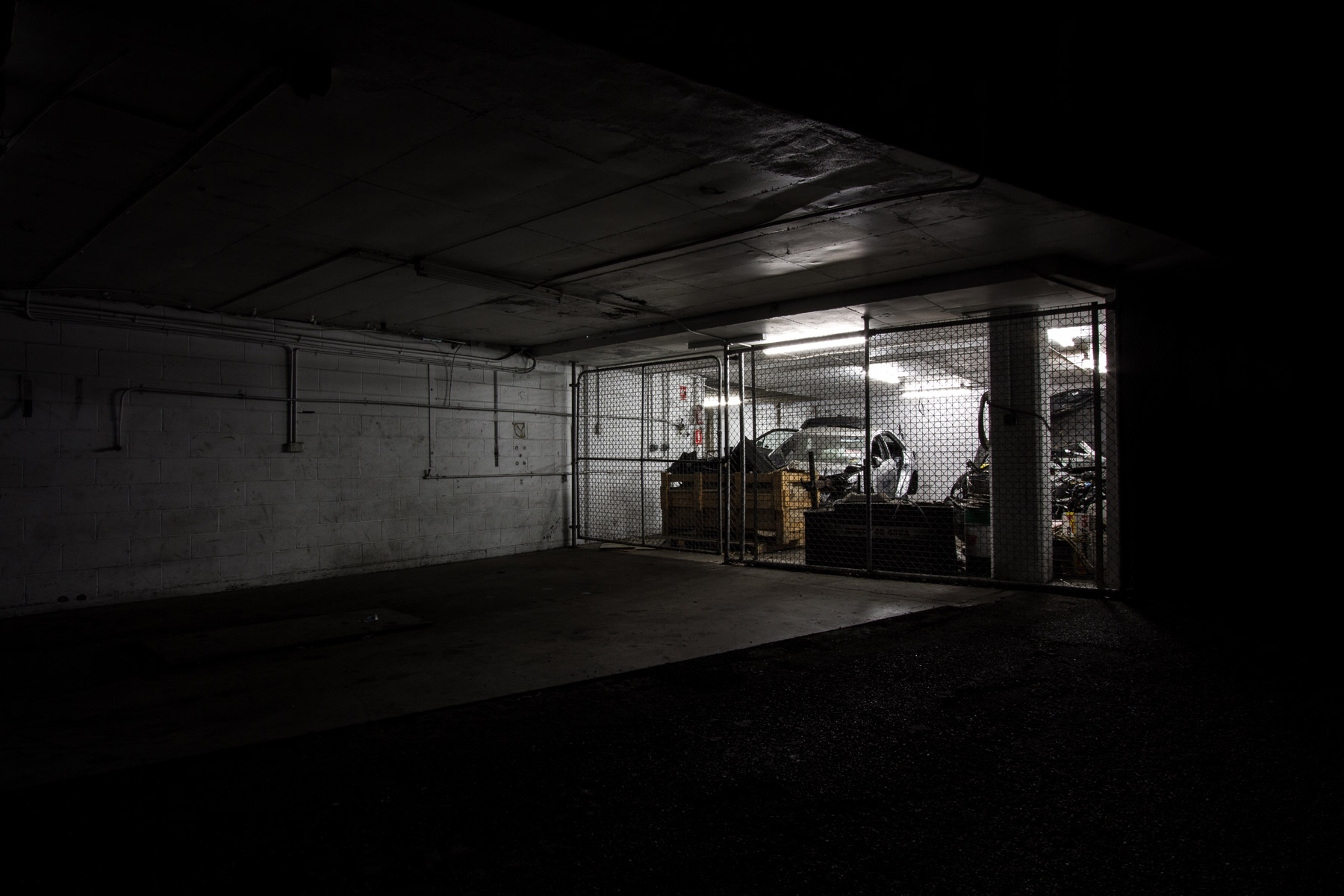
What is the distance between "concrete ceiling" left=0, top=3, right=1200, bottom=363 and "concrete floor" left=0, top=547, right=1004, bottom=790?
267cm

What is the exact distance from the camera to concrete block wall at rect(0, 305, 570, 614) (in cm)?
Result: 582

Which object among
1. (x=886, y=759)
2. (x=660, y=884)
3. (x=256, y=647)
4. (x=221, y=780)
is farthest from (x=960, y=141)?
(x=256, y=647)

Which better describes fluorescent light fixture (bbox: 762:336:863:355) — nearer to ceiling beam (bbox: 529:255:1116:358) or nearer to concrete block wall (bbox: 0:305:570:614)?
ceiling beam (bbox: 529:255:1116:358)

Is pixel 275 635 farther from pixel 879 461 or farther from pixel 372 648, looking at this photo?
pixel 879 461

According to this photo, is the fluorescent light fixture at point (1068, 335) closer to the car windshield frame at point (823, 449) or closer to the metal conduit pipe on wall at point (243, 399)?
the car windshield frame at point (823, 449)

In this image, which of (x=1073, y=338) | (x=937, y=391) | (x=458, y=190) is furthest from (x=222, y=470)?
(x=937, y=391)

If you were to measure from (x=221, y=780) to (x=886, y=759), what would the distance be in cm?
239

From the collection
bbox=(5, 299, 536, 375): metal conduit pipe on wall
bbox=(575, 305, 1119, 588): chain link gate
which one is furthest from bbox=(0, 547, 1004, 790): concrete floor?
bbox=(5, 299, 536, 375): metal conduit pipe on wall

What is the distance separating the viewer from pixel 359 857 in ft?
6.50

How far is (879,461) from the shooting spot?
31.9 feet

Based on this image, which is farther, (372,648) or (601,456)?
(601,456)

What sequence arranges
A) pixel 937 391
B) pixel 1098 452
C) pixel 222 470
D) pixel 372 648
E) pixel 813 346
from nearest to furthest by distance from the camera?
pixel 372 648, pixel 1098 452, pixel 222 470, pixel 813 346, pixel 937 391

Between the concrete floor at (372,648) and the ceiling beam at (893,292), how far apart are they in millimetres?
2607

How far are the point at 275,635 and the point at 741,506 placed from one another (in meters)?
4.93
